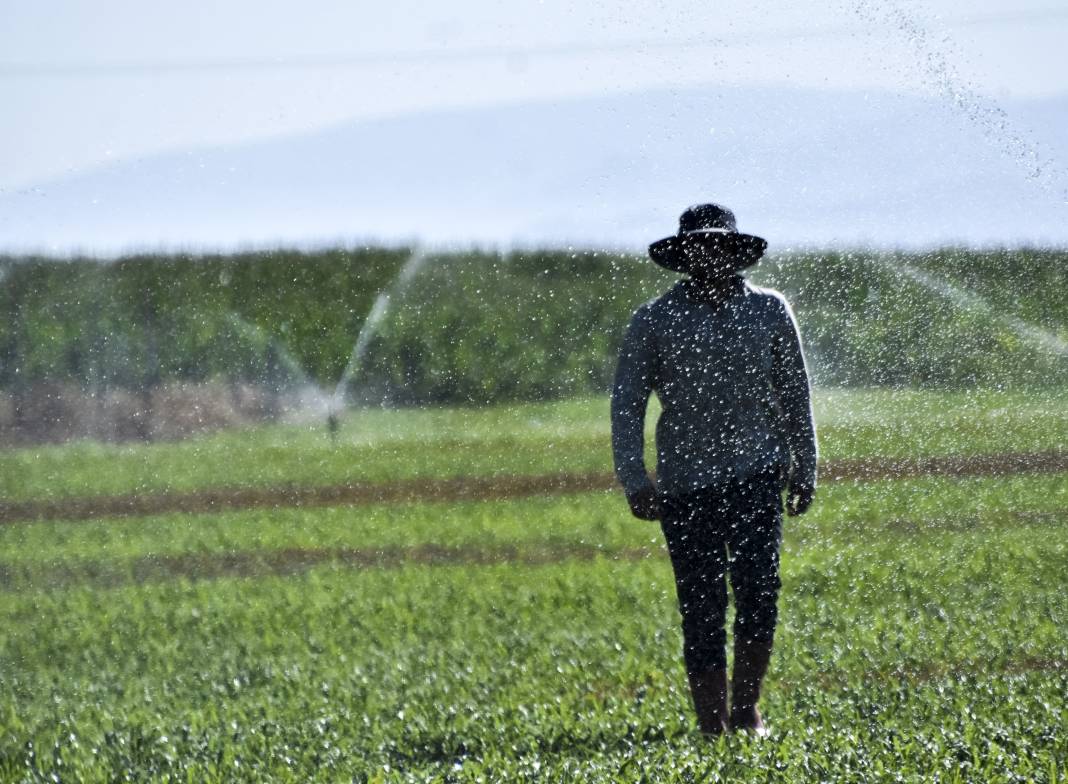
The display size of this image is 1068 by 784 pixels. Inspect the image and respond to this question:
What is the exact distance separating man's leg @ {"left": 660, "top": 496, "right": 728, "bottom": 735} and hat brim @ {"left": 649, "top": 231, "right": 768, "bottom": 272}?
0.66 m

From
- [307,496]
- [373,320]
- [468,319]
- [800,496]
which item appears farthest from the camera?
[373,320]

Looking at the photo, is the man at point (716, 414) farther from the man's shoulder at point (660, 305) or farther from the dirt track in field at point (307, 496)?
the dirt track in field at point (307, 496)

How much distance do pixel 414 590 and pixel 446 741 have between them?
3196mm

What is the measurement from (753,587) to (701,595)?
0.15 m

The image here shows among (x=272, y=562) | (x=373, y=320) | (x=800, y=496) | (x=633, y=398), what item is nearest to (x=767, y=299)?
(x=633, y=398)

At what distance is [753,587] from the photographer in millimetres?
4305

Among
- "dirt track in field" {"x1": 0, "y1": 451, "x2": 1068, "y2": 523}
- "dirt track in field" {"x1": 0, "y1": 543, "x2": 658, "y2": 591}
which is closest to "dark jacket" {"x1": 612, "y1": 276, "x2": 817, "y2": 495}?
"dirt track in field" {"x1": 0, "y1": 543, "x2": 658, "y2": 591}

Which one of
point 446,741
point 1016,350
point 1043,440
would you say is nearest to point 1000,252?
point 1016,350

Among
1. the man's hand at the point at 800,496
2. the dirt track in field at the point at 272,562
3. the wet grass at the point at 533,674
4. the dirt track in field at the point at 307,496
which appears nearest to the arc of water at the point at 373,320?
the dirt track in field at the point at 307,496

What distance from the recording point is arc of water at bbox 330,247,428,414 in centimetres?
1249

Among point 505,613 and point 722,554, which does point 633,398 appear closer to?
point 722,554

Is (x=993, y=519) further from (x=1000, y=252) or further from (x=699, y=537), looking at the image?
(x=699, y=537)

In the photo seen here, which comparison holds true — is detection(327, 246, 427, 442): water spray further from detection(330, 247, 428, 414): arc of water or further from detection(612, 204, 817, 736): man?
detection(612, 204, 817, 736): man

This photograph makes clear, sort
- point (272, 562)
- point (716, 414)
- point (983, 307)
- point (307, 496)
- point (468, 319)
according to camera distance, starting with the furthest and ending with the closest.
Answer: point (307, 496) → point (468, 319) → point (272, 562) → point (983, 307) → point (716, 414)
